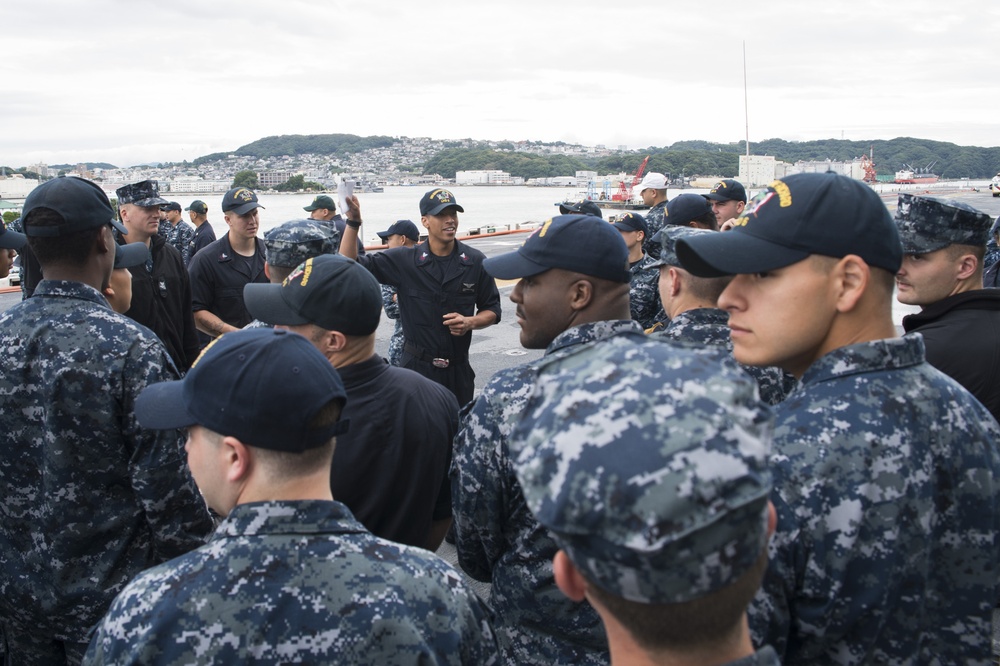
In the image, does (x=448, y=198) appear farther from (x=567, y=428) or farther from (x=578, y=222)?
(x=567, y=428)

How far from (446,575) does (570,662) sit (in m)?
0.97

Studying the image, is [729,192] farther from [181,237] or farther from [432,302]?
[181,237]

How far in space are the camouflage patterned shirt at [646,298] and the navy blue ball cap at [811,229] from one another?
14.2 feet

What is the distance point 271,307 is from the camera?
324cm

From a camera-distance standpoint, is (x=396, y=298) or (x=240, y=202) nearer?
(x=396, y=298)

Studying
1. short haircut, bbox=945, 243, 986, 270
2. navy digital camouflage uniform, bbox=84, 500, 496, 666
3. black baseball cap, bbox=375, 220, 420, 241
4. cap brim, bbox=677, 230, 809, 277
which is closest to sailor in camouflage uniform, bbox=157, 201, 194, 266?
black baseball cap, bbox=375, 220, 420, 241

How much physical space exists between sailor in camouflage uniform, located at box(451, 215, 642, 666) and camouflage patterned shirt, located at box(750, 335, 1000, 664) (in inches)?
33.7

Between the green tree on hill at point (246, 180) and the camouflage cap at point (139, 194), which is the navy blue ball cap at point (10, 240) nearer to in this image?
the camouflage cap at point (139, 194)

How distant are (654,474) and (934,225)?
10.9 ft

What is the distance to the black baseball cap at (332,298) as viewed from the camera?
2.97m

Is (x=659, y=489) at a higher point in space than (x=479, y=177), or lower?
lower

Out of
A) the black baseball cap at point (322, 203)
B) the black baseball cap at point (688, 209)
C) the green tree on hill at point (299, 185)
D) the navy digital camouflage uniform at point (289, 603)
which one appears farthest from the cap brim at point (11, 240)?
the green tree on hill at point (299, 185)

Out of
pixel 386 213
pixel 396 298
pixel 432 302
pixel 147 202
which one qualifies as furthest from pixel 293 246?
pixel 386 213

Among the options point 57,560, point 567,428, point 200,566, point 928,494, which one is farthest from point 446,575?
point 57,560
